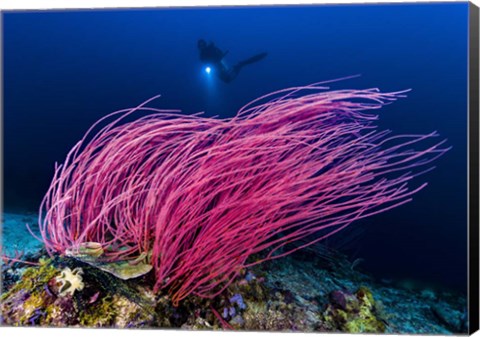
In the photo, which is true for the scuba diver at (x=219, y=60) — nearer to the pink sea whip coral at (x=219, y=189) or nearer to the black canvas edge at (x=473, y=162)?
the pink sea whip coral at (x=219, y=189)

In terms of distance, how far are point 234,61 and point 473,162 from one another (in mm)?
1834

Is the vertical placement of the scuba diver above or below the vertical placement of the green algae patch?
above

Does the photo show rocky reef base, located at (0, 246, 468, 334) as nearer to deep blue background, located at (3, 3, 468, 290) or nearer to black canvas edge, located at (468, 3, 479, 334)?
black canvas edge, located at (468, 3, 479, 334)

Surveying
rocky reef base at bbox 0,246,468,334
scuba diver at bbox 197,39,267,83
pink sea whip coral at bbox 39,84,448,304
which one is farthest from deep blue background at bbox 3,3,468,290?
rocky reef base at bbox 0,246,468,334

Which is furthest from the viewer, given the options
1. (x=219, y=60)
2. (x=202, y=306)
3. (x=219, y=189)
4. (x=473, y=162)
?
(x=219, y=60)

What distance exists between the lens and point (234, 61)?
288 cm

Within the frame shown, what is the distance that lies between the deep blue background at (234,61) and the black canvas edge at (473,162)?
0.07 metres

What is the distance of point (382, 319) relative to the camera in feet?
8.04

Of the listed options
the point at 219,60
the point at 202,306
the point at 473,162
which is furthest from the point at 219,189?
the point at 473,162

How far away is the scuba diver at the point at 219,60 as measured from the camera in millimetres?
2824

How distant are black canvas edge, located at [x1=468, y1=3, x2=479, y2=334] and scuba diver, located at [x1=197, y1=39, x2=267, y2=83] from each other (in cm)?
143

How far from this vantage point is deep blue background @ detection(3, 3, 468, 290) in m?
2.58

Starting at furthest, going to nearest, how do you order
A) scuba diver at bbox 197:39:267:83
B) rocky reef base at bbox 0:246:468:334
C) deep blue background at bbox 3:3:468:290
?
scuba diver at bbox 197:39:267:83 < deep blue background at bbox 3:3:468:290 < rocky reef base at bbox 0:246:468:334

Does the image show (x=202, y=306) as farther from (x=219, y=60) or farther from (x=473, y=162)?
(x=473, y=162)
